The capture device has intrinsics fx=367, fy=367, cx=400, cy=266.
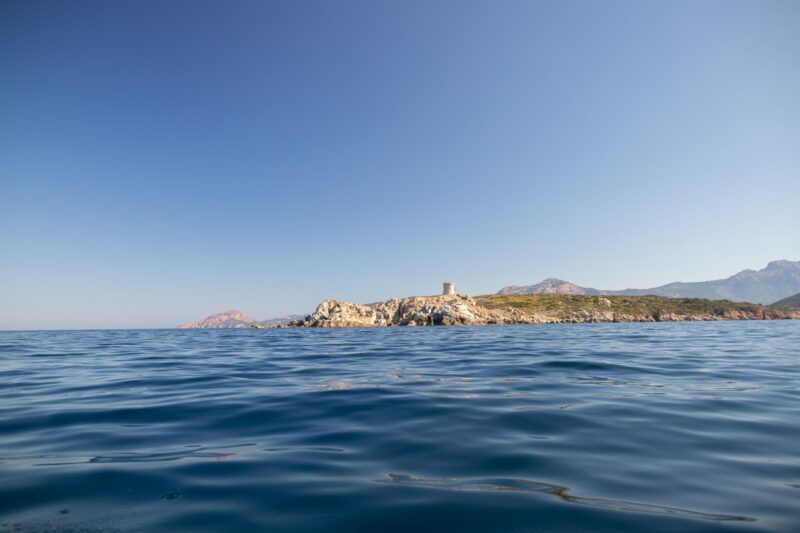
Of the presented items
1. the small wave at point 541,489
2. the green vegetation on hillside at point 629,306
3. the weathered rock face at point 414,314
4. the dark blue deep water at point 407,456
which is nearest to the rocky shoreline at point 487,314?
the weathered rock face at point 414,314

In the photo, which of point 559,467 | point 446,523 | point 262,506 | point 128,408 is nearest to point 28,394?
point 128,408

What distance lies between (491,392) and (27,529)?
7.76 meters

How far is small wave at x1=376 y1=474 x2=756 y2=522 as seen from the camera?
10.9 feet

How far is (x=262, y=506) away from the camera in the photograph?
3.54 meters

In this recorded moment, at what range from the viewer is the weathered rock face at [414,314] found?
354 ft

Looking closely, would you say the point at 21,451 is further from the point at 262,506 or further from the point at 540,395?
the point at 540,395

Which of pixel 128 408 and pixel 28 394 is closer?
pixel 128 408

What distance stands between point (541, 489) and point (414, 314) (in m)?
111

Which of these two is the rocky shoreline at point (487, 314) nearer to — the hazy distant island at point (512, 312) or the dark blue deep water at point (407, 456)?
the hazy distant island at point (512, 312)

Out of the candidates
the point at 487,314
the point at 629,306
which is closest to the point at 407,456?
the point at 487,314

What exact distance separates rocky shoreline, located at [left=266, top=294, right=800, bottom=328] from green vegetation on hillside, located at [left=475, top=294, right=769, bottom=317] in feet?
A: 0.97

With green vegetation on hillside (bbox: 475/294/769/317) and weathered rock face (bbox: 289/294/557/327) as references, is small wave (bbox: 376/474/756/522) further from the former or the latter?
green vegetation on hillside (bbox: 475/294/769/317)

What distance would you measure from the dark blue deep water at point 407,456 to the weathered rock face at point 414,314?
9805cm

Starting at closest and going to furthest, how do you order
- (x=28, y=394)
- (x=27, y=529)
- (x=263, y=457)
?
(x=27, y=529) < (x=263, y=457) < (x=28, y=394)
